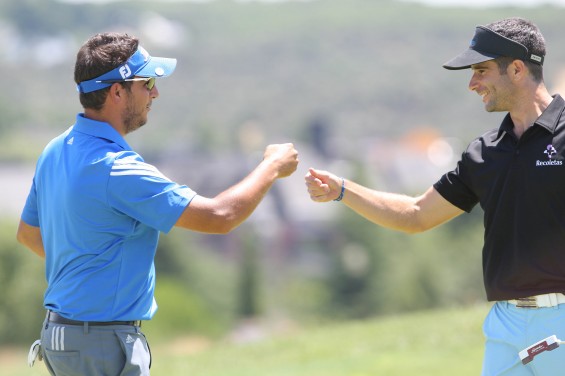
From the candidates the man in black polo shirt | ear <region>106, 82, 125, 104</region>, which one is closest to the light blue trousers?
the man in black polo shirt

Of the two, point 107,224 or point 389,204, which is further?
point 389,204

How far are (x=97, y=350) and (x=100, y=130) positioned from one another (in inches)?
43.0

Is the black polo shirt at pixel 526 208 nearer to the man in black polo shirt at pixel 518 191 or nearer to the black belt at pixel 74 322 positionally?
the man in black polo shirt at pixel 518 191

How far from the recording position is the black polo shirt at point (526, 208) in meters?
5.27

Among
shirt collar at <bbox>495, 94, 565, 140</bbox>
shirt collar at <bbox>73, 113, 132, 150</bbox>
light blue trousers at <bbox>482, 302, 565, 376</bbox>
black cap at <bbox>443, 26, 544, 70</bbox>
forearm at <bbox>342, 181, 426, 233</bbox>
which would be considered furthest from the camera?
forearm at <bbox>342, 181, 426, 233</bbox>

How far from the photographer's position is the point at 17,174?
358 feet

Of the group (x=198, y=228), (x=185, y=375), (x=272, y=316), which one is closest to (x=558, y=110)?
(x=198, y=228)

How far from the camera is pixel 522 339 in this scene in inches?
206

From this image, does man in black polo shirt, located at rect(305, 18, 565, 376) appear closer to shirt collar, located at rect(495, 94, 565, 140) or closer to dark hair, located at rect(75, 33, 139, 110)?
shirt collar, located at rect(495, 94, 565, 140)

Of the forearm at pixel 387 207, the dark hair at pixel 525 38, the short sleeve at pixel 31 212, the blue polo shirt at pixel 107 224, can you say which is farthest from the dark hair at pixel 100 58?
the dark hair at pixel 525 38

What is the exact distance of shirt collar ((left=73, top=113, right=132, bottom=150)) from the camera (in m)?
5.02

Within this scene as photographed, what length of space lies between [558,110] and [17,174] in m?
108

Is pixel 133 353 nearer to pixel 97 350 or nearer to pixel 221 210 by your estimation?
pixel 97 350

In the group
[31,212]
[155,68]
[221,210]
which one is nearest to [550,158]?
[221,210]
